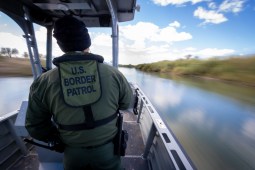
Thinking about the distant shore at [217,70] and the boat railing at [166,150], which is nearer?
the boat railing at [166,150]

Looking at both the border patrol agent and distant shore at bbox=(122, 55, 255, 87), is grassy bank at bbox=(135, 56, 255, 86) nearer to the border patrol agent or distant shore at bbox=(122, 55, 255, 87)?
distant shore at bbox=(122, 55, 255, 87)

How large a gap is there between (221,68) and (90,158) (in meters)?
17.3

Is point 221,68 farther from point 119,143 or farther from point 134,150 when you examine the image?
point 119,143

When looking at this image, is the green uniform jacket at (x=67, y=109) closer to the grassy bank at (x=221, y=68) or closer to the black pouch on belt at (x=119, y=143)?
the black pouch on belt at (x=119, y=143)

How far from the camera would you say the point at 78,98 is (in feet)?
2.40

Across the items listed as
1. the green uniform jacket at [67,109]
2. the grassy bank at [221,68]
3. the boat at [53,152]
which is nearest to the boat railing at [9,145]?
the boat at [53,152]

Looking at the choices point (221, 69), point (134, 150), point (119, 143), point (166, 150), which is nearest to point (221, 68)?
point (221, 69)

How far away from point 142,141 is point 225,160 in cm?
363

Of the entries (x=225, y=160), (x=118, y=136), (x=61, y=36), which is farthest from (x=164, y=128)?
(x=225, y=160)

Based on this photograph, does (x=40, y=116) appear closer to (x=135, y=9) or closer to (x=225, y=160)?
(x=135, y=9)

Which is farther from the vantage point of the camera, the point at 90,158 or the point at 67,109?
the point at 90,158

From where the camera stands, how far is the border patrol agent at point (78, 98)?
735 mm

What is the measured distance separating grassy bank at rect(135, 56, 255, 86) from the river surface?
4.55 feet

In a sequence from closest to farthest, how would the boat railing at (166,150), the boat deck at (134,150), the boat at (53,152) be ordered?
the boat railing at (166,150) < the boat at (53,152) < the boat deck at (134,150)
